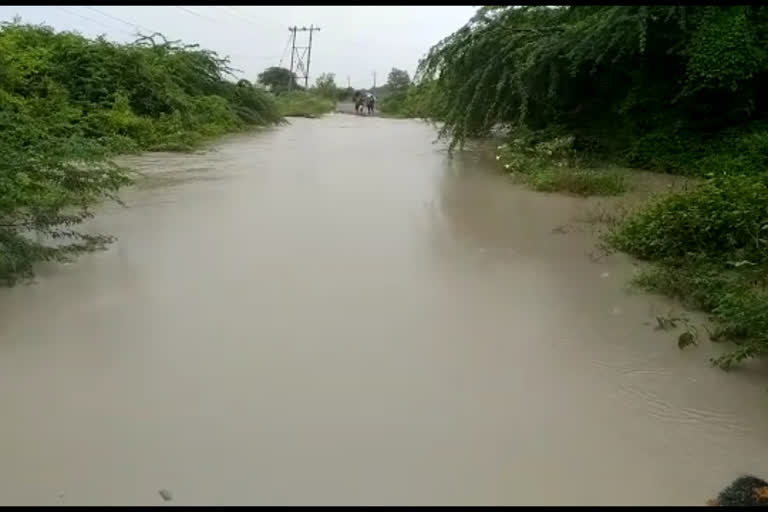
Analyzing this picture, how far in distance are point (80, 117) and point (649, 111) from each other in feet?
32.9

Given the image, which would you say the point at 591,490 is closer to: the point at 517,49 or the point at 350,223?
the point at 350,223

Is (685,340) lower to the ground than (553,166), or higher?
lower

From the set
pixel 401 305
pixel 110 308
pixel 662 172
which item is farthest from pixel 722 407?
pixel 662 172

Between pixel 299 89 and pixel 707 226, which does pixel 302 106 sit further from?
pixel 707 226

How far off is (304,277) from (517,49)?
664 cm

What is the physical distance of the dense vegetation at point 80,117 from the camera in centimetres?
519

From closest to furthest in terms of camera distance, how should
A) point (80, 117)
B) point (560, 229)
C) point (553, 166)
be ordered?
1. point (560, 229)
2. point (553, 166)
3. point (80, 117)

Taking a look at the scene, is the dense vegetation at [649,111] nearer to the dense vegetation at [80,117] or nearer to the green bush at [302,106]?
the dense vegetation at [80,117]

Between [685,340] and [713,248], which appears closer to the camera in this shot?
[685,340]

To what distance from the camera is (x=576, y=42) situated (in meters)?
9.52

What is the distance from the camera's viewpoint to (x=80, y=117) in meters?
13.0

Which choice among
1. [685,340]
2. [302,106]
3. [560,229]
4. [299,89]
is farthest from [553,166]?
[299,89]

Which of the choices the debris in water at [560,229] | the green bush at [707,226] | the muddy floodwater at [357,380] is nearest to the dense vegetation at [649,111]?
the green bush at [707,226]

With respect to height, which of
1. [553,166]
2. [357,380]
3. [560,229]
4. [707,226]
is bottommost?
[357,380]
